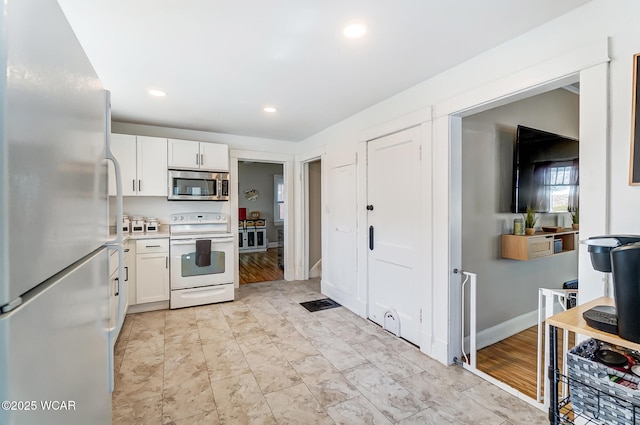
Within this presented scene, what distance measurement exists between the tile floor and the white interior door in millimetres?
273

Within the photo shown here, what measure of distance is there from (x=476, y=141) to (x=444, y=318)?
5.46 feet

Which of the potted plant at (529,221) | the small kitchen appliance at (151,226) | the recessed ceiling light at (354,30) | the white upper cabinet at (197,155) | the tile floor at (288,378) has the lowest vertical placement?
the tile floor at (288,378)

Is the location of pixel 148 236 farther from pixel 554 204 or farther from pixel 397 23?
pixel 554 204

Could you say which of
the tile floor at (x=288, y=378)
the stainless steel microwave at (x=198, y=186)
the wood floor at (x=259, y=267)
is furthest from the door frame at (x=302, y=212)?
the tile floor at (x=288, y=378)

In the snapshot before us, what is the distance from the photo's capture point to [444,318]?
2.48m

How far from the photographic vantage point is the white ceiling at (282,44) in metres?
1.68

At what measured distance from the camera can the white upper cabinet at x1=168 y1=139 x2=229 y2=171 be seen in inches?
156

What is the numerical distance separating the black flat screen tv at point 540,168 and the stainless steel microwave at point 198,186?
3634 mm

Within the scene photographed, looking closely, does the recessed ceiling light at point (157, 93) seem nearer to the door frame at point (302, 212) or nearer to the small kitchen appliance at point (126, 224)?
the small kitchen appliance at point (126, 224)

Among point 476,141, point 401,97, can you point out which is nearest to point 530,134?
point 476,141

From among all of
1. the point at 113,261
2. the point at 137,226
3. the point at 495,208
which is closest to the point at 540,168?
the point at 495,208

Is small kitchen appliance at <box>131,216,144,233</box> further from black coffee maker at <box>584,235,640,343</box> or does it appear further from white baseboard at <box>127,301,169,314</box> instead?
black coffee maker at <box>584,235,640,343</box>

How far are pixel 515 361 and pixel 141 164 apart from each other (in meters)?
4.63

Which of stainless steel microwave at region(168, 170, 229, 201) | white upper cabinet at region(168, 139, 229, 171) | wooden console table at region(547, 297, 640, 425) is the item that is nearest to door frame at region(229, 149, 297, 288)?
white upper cabinet at region(168, 139, 229, 171)
